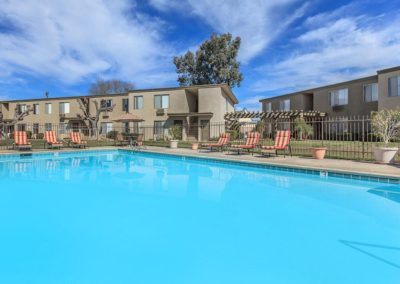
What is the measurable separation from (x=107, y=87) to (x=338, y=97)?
3854cm

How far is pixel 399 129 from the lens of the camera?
1044 centimetres

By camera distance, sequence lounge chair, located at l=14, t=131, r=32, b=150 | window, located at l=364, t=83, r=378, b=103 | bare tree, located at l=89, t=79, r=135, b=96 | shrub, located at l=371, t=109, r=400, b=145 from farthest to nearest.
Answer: bare tree, located at l=89, t=79, r=135, b=96 < window, located at l=364, t=83, r=378, b=103 < lounge chair, located at l=14, t=131, r=32, b=150 < shrub, located at l=371, t=109, r=400, b=145

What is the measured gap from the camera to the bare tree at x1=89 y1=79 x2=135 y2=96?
1943 inches

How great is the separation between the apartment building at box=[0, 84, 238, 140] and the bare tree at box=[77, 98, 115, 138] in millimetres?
310

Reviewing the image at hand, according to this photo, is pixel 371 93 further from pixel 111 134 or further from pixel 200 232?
pixel 111 134

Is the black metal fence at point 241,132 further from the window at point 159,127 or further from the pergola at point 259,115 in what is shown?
the pergola at point 259,115

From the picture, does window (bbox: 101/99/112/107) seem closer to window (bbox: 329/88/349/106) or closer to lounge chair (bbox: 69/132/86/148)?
lounge chair (bbox: 69/132/86/148)

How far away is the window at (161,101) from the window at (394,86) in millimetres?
18365

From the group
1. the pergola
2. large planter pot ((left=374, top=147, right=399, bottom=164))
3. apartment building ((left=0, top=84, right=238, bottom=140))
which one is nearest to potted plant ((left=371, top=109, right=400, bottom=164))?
large planter pot ((left=374, top=147, right=399, bottom=164))

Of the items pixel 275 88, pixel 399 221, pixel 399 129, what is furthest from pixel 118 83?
pixel 399 221

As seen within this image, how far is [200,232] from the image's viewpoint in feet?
14.7

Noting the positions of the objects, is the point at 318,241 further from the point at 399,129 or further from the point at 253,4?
the point at 253,4

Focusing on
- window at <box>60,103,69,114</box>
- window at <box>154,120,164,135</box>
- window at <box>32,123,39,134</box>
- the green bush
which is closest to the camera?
window at <box>154,120,164,135</box>

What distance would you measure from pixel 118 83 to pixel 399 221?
165 ft
